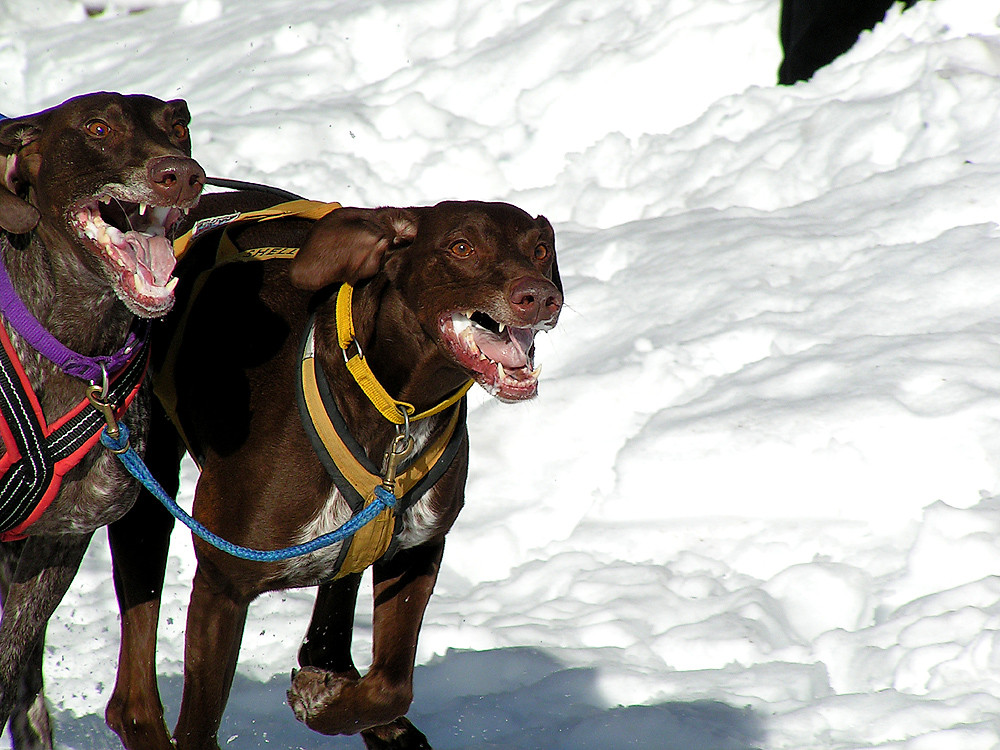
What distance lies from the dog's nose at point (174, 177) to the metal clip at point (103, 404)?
1.64 ft

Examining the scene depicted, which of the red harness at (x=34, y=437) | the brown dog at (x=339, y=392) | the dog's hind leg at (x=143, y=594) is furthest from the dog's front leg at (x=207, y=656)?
the red harness at (x=34, y=437)

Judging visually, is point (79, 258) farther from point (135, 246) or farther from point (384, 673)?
point (384, 673)

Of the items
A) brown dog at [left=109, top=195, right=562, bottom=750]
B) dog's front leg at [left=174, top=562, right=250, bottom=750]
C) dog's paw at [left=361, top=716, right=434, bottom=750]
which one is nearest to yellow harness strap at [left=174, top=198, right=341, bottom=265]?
A: brown dog at [left=109, top=195, right=562, bottom=750]

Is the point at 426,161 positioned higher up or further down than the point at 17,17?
further down

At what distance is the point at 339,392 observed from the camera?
3.07 meters

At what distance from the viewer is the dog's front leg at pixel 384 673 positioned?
A: 3244 mm

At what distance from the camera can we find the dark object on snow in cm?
762

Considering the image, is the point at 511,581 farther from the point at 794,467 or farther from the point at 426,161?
the point at 426,161

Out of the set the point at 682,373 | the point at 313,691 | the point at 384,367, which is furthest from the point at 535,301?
the point at 682,373

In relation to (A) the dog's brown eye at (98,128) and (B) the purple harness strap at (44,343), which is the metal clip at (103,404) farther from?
(A) the dog's brown eye at (98,128)

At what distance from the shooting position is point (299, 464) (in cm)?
305

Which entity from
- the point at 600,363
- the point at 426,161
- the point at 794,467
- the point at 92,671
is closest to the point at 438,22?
the point at 426,161

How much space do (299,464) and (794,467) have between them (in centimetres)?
243

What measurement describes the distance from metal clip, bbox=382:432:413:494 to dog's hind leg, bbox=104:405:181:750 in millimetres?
779
